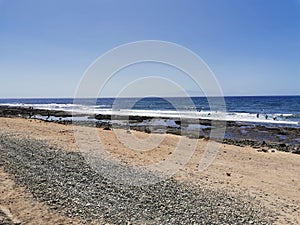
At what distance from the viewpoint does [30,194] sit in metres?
6.99

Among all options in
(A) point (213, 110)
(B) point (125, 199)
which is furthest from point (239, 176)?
(A) point (213, 110)

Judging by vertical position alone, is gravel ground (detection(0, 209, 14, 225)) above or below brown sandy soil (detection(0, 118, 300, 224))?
above

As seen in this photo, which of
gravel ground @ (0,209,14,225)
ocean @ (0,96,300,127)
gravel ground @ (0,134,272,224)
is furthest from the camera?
ocean @ (0,96,300,127)

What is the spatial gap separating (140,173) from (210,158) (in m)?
4.79

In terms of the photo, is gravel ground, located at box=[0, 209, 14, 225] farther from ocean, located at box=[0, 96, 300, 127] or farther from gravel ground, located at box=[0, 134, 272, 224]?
ocean, located at box=[0, 96, 300, 127]

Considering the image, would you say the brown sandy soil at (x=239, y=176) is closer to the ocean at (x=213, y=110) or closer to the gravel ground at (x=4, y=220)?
the gravel ground at (x=4, y=220)

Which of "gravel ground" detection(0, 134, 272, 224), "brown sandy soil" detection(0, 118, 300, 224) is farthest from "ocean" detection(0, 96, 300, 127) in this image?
"gravel ground" detection(0, 134, 272, 224)

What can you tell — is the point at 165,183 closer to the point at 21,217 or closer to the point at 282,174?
the point at 21,217

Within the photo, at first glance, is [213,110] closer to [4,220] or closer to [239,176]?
[239,176]

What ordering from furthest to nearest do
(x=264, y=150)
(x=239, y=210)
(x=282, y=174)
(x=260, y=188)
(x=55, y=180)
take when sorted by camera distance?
1. (x=264, y=150)
2. (x=282, y=174)
3. (x=260, y=188)
4. (x=55, y=180)
5. (x=239, y=210)

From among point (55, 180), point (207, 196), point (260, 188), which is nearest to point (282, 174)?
point (260, 188)

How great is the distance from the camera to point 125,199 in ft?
23.0

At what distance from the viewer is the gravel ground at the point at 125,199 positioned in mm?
6123

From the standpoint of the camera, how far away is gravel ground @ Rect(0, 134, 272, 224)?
612 centimetres
